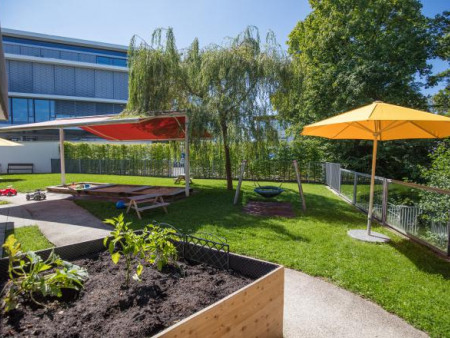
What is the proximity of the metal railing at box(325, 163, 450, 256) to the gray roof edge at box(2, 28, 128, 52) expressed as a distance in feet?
142

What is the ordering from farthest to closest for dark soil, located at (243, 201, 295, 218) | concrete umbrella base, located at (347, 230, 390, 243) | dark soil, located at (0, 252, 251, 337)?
dark soil, located at (243, 201, 295, 218)
concrete umbrella base, located at (347, 230, 390, 243)
dark soil, located at (0, 252, 251, 337)

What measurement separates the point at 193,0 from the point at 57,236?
27.1 feet

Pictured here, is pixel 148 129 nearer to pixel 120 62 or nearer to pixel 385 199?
pixel 385 199

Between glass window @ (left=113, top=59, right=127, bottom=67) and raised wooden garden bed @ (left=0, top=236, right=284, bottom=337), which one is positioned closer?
raised wooden garden bed @ (left=0, top=236, right=284, bottom=337)

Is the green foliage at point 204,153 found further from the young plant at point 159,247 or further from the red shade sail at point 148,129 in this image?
the young plant at point 159,247

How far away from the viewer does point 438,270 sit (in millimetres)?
4180

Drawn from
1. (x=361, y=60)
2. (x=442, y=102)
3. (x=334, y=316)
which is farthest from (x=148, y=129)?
(x=442, y=102)

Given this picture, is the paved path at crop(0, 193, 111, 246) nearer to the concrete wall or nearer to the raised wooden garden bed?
the raised wooden garden bed

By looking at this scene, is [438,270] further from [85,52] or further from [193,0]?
[85,52]

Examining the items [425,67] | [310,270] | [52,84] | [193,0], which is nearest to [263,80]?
[193,0]

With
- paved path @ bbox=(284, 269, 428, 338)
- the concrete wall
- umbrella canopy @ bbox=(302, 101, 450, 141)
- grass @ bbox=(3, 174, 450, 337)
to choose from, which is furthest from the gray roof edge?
paved path @ bbox=(284, 269, 428, 338)

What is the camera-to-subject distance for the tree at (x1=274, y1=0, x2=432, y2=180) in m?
13.4

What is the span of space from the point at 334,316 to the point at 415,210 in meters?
3.57

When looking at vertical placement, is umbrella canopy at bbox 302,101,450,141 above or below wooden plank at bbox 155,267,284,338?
above
